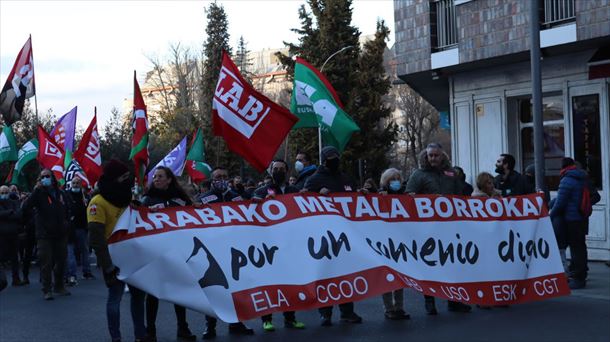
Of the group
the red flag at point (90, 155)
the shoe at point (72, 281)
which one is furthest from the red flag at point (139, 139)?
the red flag at point (90, 155)

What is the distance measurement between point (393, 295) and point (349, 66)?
147ft

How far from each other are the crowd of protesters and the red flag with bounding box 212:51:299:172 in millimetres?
299

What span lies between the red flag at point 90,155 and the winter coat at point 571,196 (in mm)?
11025

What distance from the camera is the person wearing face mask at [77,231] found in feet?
52.2

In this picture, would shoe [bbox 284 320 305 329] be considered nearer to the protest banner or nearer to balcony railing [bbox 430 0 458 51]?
the protest banner

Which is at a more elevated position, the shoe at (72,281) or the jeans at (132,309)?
the jeans at (132,309)

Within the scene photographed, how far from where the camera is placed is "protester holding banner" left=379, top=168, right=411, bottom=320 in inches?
415

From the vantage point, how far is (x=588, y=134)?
18.7 meters

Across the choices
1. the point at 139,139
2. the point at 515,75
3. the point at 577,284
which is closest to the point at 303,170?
the point at 577,284

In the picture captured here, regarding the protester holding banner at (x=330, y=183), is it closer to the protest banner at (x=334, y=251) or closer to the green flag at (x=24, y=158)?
the protest banner at (x=334, y=251)

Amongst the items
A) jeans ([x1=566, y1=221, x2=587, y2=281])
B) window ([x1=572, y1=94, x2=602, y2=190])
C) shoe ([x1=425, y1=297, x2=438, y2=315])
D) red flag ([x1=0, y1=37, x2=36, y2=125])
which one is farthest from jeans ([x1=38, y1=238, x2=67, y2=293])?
window ([x1=572, y1=94, x2=602, y2=190])

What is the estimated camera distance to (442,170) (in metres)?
11.1

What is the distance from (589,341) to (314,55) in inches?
1820

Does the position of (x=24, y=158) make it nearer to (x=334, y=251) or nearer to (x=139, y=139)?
(x=139, y=139)
